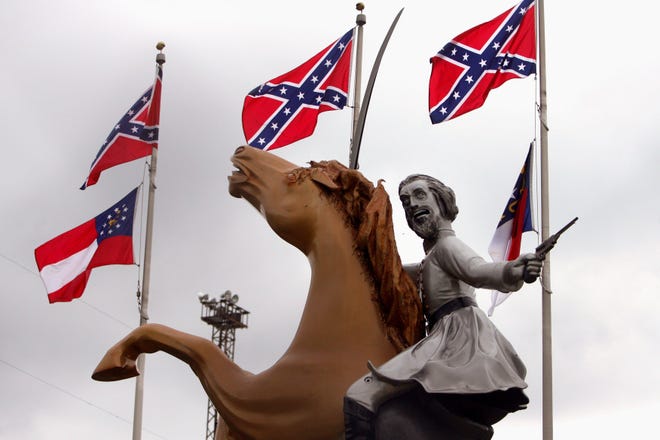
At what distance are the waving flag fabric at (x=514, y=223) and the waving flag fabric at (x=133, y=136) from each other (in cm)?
524

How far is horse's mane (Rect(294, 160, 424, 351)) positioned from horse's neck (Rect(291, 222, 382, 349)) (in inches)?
2.5

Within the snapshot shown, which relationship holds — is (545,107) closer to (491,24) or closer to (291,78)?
(491,24)

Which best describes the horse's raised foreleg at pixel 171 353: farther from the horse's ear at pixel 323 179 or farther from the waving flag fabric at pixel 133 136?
the waving flag fabric at pixel 133 136

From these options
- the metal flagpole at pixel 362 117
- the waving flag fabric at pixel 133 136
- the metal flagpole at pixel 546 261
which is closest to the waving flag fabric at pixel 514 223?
the metal flagpole at pixel 546 261

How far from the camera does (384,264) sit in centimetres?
615

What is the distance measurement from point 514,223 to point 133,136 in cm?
559

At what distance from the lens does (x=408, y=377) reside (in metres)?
5.48

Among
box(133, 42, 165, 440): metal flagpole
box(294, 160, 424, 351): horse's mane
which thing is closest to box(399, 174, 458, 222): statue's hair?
box(294, 160, 424, 351): horse's mane

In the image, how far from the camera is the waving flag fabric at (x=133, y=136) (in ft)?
44.7

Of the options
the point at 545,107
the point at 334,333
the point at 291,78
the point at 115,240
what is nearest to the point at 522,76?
the point at 545,107

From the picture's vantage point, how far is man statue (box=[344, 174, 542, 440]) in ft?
17.8

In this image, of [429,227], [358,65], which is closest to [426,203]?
[429,227]

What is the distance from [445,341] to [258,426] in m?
1.27

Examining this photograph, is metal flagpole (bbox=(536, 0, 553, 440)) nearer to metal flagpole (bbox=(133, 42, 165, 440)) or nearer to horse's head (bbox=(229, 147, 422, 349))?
horse's head (bbox=(229, 147, 422, 349))
